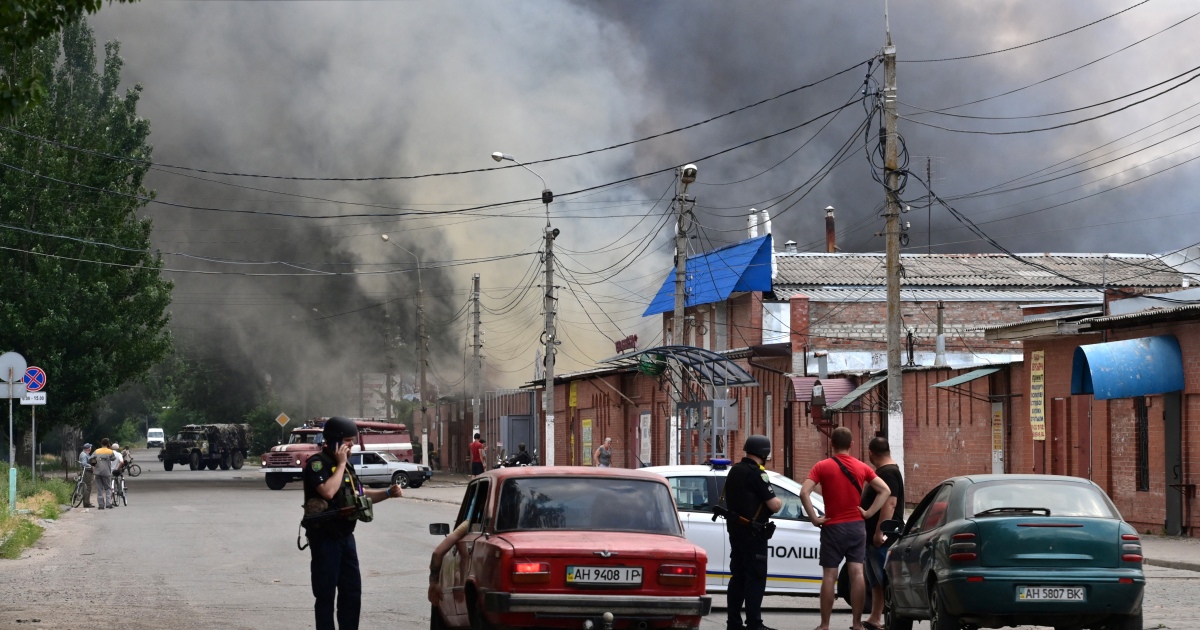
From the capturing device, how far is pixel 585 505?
9422 mm

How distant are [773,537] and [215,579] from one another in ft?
21.9

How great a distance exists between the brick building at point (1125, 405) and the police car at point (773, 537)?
10.2 metres

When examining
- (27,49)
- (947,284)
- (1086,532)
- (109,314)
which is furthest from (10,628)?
(947,284)

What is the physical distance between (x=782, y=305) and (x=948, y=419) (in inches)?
596

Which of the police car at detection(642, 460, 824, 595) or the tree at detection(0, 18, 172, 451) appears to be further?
the tree at detection(0, 18, 172, 451)

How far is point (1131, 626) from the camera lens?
386 inches

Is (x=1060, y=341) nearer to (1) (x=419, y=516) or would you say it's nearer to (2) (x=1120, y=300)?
(2) (x=1120, y=300)

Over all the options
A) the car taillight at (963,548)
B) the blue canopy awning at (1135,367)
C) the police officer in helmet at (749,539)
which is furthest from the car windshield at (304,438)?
the car taillight at (963,548)

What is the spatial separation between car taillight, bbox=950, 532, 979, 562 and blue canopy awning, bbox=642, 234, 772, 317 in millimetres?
30798

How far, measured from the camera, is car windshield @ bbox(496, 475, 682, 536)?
931 cm

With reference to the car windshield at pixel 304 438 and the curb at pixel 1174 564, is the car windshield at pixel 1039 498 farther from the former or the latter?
the car windshield at pixel 304 438

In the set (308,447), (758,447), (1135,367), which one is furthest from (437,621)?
(308,447)

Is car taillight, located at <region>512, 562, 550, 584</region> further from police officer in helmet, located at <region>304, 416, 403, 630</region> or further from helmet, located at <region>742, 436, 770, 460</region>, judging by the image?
helmet, located at <region>742, 436, 770, 460</region>

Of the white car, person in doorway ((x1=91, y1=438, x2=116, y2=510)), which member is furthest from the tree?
person in doorway ((x1=91, y1=438, x2=116, y2=510))
